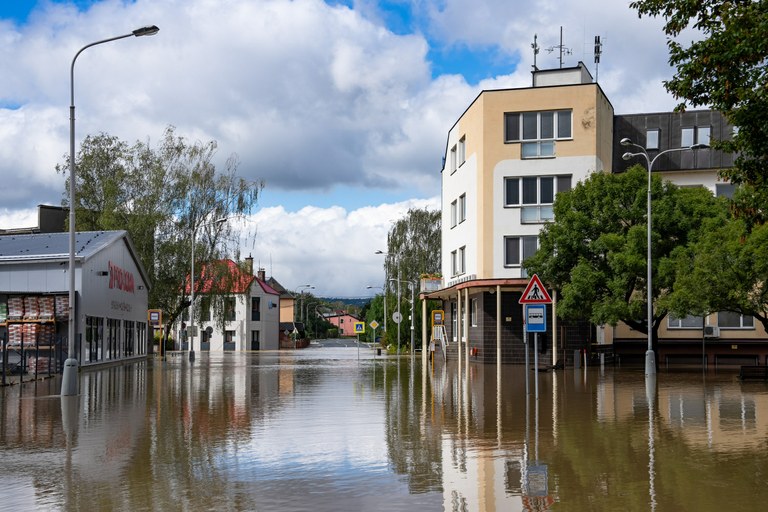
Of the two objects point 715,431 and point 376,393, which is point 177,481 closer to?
point 715,431

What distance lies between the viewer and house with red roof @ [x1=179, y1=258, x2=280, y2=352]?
6009 cm

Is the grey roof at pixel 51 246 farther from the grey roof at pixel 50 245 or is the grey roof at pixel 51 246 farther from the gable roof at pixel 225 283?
the gable roof at pixel 225 283

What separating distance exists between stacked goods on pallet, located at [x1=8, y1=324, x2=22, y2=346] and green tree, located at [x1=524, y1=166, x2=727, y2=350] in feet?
71.2

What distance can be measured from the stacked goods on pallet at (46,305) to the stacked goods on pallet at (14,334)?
3.65 feet

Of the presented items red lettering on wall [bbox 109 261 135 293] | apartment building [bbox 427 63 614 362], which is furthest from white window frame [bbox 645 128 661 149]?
red lettering on wall [bbox 109 261 135 293]

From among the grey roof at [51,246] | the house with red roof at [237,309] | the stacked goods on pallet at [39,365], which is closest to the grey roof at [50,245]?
the grey roof at [51,246]

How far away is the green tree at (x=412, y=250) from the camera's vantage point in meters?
81.4

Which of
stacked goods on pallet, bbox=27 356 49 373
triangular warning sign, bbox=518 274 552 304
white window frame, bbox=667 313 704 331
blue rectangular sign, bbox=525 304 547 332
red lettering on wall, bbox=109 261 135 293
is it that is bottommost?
stacked goods on pallet, bbox=27 356 49 373

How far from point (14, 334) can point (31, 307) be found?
4.37ft

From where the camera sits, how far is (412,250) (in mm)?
82125

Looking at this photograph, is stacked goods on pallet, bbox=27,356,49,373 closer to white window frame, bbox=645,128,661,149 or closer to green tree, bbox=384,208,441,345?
white window frame, bbox=645,128,661,149

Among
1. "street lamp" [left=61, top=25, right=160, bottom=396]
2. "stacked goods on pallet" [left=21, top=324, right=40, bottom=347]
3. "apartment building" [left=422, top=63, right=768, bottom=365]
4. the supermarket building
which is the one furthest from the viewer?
"apartment building" [left=422, top=63, right=768, bottom=365]

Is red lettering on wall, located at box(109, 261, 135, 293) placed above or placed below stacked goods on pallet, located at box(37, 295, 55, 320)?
above

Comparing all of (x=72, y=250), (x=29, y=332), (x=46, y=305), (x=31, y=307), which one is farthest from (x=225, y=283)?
(x=72, y=250)
